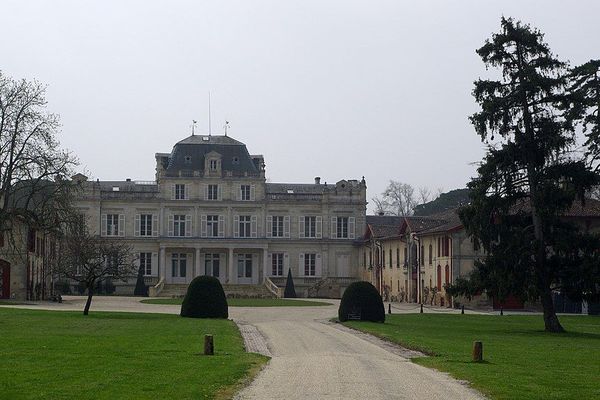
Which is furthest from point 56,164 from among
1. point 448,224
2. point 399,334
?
point 448,224

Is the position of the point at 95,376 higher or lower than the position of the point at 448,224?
lower

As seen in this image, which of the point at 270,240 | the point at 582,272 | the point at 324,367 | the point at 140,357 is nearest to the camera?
the point at 324,367

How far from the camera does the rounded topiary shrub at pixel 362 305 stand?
4222cm

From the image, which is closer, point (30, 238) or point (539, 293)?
point (539, 293)

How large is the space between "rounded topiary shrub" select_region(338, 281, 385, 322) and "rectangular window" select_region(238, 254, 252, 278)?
4769 cm

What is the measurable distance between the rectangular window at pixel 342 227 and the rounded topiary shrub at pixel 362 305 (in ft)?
159

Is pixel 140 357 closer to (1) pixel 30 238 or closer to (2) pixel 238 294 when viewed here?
(1) pixel 30 238

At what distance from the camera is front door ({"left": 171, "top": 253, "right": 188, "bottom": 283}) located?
8850 centimetres

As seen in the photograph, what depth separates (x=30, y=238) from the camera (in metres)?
63.2

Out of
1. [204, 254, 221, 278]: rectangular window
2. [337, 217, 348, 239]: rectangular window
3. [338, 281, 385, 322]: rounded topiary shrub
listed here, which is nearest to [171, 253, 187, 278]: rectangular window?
[204, 254, 221, 278]: rectangular window

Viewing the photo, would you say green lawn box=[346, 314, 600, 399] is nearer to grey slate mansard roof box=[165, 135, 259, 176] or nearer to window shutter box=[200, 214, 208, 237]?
window shutter box=[200, 214, 208, 237]

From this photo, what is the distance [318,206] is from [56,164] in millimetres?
51142

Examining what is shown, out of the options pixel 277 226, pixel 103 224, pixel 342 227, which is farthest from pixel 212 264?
pixel 342 227

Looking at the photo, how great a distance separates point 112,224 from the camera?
3477 inches
